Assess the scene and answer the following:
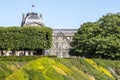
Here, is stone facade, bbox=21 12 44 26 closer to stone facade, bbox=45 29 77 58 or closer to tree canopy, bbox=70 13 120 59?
stone facade, bbox=45 29 77 58

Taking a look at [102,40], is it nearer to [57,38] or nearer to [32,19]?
[32,19]

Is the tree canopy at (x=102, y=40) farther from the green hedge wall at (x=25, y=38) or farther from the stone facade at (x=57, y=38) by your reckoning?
the stone facade at (x=57, y=38)

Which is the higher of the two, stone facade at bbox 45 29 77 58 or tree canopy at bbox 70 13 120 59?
tree canopy at bbox 70 13 120 59

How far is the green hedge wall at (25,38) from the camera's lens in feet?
258

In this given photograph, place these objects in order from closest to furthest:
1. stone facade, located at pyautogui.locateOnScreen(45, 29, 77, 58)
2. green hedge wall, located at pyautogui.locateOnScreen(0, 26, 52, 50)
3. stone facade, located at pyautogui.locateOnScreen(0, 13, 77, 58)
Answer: green hedge wall, located at pyautogui.locateOnScreen(0, 26, 52, 50), stone facade, located at pyautogui.locateOnScreen(0, 13, 77, 58), stone facade, located at pyautogui.locateOnScreen(45, 29, 77, 58)

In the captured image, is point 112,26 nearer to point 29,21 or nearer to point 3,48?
point 3,48

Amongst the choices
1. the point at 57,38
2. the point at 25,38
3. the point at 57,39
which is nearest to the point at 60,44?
the point at 57,39

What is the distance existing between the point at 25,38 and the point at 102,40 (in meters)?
12.2

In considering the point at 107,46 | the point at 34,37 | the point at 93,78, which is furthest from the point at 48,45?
the point at 93,78

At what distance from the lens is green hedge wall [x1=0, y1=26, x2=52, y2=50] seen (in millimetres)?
78750

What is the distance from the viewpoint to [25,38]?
79.4m

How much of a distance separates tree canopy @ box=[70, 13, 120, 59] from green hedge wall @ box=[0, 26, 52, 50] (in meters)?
7.81

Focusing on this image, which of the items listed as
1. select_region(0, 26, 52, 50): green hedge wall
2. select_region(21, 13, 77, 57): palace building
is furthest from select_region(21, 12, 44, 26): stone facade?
select_region(0, 26, 52, 50): green hedge wall

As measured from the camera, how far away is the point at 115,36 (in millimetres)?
80625
